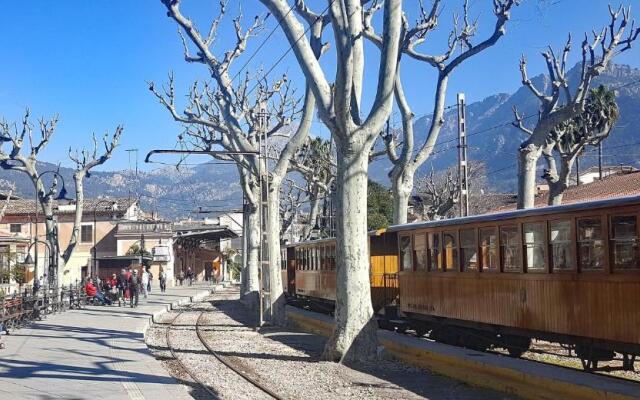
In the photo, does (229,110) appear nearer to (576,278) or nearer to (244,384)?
(244,384)

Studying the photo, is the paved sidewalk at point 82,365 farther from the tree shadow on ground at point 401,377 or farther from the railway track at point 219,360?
the tree shadow on ground at point 401,377

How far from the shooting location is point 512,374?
10977mm

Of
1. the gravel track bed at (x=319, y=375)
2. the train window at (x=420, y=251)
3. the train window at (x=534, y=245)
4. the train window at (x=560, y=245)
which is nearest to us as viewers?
the gravel track bed at (x=319, y=375)

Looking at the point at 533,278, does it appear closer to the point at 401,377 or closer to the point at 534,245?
the point at 534,245

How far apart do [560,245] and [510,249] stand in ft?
5.19

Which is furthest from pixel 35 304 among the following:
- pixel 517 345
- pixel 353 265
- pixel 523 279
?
pixel 523 279

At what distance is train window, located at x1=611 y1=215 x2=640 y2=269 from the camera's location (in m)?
10.5

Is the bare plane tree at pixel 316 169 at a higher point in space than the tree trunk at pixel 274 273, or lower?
higher

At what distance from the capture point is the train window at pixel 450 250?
15.9 m

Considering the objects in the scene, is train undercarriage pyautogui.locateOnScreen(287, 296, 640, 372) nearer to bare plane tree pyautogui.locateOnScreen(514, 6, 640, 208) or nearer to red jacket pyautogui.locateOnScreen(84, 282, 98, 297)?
bare plane tree pyautogui.locateOnScreen(514, 6, 640, 208)

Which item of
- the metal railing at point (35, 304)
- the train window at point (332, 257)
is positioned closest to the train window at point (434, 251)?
the train window at point (332, 257)

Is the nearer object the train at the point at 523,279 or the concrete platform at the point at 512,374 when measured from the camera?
the concrete platform at the point at 512,374

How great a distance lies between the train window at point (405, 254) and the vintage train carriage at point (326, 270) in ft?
3.40

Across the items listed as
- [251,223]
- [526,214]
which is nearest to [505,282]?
[526,214]
